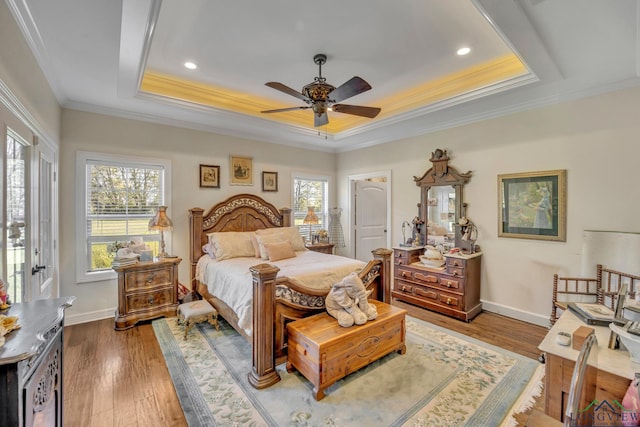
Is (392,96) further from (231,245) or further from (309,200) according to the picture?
(231,245)

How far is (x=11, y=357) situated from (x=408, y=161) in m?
4.72

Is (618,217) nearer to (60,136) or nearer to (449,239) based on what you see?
(449,239)

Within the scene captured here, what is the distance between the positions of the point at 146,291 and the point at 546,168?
5.08 metres

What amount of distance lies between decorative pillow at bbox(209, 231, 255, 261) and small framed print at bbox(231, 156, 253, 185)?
3.50 feet

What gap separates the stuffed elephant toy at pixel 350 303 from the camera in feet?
7.80

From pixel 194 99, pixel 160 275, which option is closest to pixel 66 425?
pixel 160 275

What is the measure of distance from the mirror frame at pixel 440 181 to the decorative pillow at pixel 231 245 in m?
2.72

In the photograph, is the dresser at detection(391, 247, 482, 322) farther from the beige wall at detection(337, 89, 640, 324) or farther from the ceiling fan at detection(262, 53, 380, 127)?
the ceiling fan at detection(262, 53, 380, 127)

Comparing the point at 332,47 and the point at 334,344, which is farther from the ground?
the point at 332,47

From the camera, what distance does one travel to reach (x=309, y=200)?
5.72 meters

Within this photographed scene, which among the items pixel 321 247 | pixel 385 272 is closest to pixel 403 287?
pixel 385 272

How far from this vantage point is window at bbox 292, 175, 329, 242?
18.0 ft

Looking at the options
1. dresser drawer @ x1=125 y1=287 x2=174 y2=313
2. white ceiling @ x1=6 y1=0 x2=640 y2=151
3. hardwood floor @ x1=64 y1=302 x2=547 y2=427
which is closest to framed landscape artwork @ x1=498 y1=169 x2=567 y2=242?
white ceiling @ x1=6 y1=0 x2=640 y2=151

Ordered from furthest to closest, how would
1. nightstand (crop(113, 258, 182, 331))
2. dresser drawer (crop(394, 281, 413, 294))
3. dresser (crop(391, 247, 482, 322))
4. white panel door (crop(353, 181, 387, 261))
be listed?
1. white panel door (crop(353, 181, 387, 261))
2. dresser drawer (crop(394, 281, 413, 294))
3. dresser (crop(391, 247, 482, 322))
4. nightstand (crop(113, 258, 182, 331))
